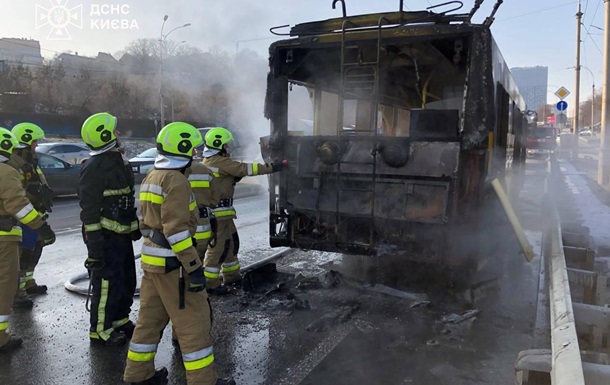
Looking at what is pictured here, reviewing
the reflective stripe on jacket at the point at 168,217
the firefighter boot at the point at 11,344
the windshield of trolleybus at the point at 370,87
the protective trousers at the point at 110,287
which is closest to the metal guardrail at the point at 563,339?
the windshield of trolleybus at the point at 370,87

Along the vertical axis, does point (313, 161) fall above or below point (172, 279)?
above

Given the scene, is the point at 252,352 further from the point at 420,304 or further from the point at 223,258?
the point at 420,304

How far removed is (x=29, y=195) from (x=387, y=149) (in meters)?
3.66

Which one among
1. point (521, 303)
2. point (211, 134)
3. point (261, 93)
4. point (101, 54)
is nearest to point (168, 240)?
point (211, 134)

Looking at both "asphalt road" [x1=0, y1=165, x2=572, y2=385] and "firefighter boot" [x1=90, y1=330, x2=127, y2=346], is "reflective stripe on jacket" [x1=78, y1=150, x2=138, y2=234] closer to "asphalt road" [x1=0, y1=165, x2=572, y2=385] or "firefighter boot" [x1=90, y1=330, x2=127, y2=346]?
"firefighter boot" [x1=90, y1=330, x2=127, y2=346]

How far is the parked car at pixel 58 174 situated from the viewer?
12445 millimetres

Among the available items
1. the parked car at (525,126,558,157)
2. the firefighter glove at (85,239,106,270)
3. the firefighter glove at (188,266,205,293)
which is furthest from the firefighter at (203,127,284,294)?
the parked car at (525,126,558,157)

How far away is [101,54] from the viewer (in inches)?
1689

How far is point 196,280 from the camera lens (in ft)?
10.2

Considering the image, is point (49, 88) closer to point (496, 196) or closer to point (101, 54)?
point (101, 54)

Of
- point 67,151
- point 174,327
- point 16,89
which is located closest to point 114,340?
point 174,327

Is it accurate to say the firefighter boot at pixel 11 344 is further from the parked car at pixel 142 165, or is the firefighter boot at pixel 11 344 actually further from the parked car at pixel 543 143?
the parked car at pixel 543 143

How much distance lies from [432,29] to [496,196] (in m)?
2.02

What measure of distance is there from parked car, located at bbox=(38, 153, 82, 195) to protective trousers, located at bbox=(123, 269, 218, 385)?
10515mm
